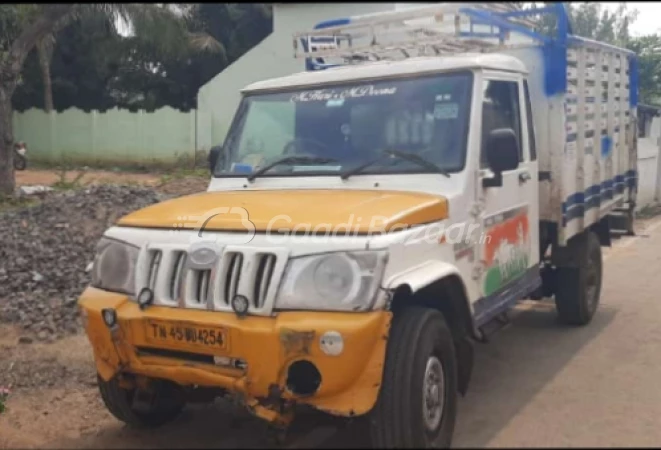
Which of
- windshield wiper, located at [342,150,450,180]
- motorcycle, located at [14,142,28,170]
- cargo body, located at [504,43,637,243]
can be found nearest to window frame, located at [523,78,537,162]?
cargo body, located at [504,43,637,243]

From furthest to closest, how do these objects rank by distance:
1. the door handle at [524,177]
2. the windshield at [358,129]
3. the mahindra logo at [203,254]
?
the door handle at [524,177], the windshield at [358,129], the mahindra logo at [203,254]

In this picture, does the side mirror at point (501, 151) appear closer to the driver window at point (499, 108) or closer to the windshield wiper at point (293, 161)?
the driver window at point (499, 108)

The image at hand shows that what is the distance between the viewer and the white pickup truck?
3.32 metres

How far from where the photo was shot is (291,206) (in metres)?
3.88

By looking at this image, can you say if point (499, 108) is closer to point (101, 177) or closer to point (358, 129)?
point (358, 129)

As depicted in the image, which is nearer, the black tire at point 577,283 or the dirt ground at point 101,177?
the black tire at point 577,283

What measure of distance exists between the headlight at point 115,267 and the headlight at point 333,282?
0.88m

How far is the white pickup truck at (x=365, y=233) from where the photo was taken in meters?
3.32

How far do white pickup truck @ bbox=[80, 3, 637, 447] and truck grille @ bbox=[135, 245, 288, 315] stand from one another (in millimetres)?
10

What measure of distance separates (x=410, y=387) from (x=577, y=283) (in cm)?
361

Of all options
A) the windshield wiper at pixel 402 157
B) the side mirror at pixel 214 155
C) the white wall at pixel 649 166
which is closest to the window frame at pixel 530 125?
the windshield wiper at pixel 402 157

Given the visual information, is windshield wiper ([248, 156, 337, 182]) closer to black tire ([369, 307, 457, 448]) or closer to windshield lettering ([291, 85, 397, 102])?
windshield lettering ([291, 85, 397, 102])

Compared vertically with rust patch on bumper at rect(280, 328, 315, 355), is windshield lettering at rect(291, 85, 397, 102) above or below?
above

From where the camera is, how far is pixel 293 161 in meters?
4.63
